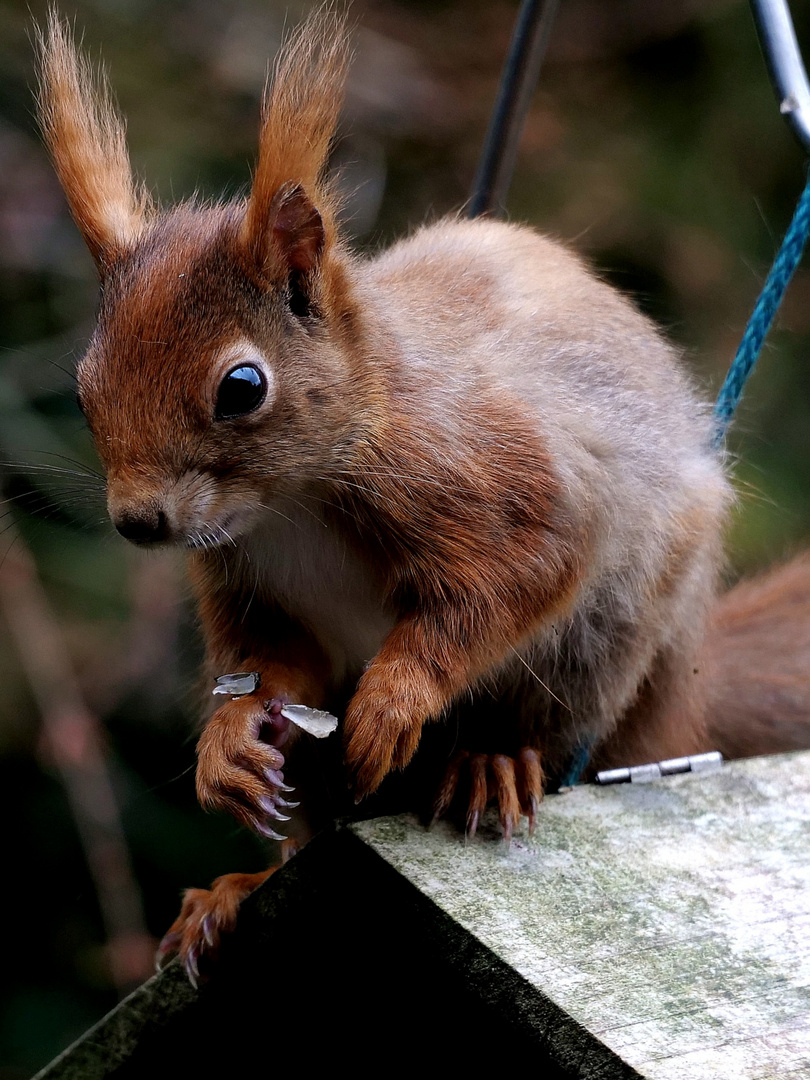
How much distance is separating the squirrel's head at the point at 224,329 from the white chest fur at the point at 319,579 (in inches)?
3.8

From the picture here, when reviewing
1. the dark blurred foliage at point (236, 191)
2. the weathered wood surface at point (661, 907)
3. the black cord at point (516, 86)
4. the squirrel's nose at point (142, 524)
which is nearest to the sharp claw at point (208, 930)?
the weathered wood surface at point (661, 907)

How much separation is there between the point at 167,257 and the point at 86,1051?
2.78 feet

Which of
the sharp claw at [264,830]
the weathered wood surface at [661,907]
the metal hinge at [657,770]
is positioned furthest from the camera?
the metal hinge at [657,770]

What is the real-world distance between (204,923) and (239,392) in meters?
0.58

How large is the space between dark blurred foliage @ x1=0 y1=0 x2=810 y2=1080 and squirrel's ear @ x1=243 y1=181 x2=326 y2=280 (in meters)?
0.77

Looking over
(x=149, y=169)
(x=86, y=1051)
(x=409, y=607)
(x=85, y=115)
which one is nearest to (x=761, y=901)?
(x=409, y=607)

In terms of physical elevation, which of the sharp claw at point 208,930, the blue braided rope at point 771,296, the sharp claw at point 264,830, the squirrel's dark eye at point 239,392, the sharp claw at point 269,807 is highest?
the blue braided rope at point 771,296

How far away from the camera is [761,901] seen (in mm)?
1208

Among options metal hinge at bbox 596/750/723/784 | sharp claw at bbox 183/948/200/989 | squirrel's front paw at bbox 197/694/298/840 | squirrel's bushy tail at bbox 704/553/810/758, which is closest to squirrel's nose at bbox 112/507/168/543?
squirrel's front paw at bbox 197/694/298/840

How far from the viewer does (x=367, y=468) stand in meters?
1.34

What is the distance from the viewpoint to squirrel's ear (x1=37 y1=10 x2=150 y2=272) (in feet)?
4.63

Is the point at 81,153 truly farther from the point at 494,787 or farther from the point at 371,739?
the point at 494,787

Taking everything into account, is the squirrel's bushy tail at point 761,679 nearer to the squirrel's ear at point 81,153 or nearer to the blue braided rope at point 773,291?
the blue braided rope at point 773,291

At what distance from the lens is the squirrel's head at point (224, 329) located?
117 centimetres
